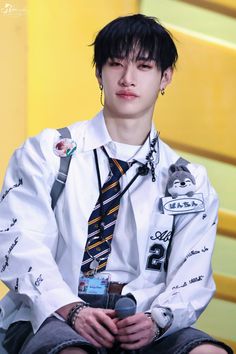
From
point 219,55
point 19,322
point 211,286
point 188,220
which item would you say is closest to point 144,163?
point 188,220

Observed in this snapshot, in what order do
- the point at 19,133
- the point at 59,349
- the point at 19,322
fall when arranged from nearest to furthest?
the point at 59,349
the point at 19,322
the point at 19,133

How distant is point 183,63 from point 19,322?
113cm

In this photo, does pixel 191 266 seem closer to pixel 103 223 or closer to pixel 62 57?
pixel 103 223

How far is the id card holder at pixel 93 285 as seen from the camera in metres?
2.34

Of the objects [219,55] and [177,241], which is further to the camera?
[219,55]

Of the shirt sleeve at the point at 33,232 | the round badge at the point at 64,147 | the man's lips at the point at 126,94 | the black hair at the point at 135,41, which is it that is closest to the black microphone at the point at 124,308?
the shirt sleeve at the point at 33,232

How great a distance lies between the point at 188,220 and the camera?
245 centimetres

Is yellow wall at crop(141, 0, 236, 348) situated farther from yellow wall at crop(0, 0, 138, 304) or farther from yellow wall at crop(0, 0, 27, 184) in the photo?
yellow wall at crop(0, 0, 27, 184)

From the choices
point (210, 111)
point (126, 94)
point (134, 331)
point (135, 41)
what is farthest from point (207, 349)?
point (210, 111)

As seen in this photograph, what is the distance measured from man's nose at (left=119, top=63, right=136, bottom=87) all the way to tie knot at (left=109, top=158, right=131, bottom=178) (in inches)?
8.2

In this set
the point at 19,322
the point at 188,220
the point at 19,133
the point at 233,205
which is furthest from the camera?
the point at 233,205

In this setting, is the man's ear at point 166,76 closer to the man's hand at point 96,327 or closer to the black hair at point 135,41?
the black hair at point 135,41

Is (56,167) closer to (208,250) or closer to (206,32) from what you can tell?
(208,250)

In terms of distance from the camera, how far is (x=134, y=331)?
7.14 feet
